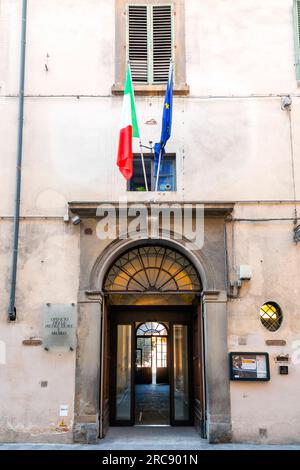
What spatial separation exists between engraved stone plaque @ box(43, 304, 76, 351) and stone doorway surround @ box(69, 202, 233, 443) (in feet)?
0.54

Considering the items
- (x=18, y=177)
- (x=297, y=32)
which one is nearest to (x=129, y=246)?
(x=18, y=177)

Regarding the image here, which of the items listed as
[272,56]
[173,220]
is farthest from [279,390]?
[272,56]

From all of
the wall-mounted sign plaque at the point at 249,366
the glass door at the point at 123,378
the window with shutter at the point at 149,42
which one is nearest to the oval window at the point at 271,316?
the wall-mounted sign plaque at the point at 249,366

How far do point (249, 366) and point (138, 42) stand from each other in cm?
778

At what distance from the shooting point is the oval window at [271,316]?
32.9 ft

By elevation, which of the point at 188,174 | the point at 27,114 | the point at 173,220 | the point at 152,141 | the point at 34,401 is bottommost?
the point at 34,401

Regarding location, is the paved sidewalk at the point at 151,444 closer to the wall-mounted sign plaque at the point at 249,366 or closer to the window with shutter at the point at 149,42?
the wall-mounted sign plaque at the point at 249,366

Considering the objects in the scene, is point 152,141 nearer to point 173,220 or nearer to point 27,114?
point 173,220

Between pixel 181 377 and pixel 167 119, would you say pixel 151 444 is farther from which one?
pixel 167 119

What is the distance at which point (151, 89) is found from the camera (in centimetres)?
1099

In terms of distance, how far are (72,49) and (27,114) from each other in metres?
1.88

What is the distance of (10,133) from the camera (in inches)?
427

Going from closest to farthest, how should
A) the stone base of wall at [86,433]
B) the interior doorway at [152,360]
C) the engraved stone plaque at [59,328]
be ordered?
the stone base of wall at [86,433] → the engraved stone plaque at [59,328] → the interior doorway at [152,360]
